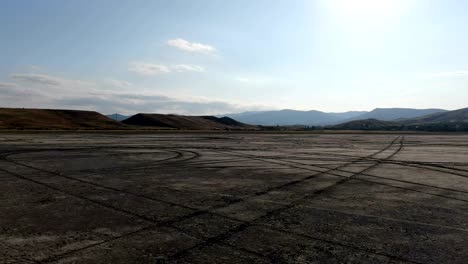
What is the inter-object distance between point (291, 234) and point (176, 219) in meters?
2.28

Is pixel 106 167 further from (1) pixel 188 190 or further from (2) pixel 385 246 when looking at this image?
(2) pixel 385 246

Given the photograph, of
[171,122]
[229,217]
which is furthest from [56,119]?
[229,217]

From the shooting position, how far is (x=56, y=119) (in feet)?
347

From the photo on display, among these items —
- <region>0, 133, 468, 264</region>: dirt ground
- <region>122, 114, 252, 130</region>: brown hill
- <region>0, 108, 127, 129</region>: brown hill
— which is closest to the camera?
<region>0, 133, 468, 264</region>: dirt ground

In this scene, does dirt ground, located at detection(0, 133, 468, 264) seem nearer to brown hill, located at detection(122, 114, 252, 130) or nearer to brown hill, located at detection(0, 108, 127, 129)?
brown hill, located at detection(0, 108, 127, 129)

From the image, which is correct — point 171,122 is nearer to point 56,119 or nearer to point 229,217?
point 56,119

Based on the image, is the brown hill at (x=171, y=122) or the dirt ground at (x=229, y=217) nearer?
the dirt ground at (x=229, y=217)

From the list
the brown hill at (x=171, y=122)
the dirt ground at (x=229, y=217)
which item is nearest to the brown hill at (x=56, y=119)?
the brown hill at (x=171, y=122)

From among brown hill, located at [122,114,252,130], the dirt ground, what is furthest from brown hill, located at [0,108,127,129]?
the dirt ground

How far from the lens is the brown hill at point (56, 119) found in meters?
91.8

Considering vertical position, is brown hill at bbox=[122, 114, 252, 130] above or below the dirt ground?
above

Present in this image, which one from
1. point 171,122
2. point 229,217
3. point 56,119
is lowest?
point 229,217

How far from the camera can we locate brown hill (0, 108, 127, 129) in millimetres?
91750

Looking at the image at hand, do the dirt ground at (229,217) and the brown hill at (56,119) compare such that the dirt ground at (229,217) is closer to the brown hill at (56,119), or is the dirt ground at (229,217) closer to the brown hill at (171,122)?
the brown hill at (56,119)
